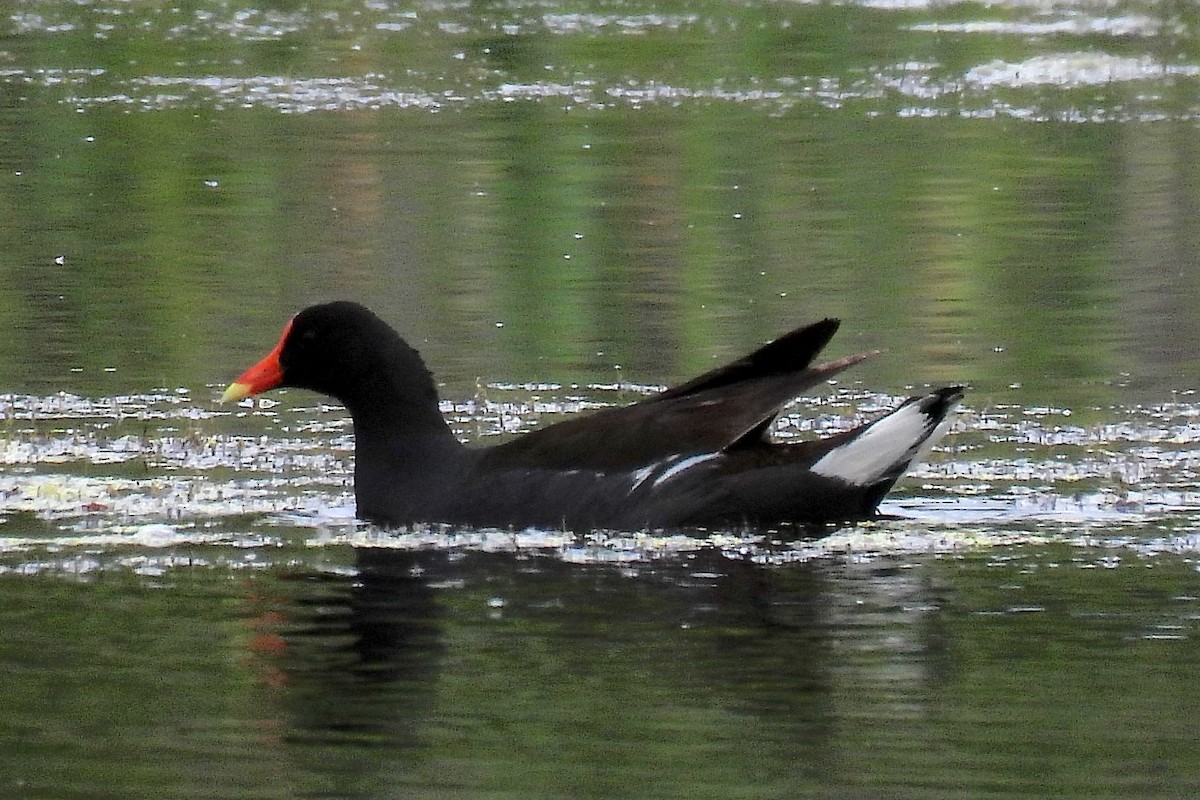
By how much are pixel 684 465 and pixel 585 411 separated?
184 cm

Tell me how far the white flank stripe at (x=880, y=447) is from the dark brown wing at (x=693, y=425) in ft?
0.82

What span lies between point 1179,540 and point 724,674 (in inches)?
79.1

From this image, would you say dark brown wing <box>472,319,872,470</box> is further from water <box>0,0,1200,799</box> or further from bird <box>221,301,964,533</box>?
water <box>0,0,1200,799</box>

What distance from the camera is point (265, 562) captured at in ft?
25.5

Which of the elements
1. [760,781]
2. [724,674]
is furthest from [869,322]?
[760,781]

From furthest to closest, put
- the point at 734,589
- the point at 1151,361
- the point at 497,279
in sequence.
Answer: the point at 497,279, the point at 1151,361, the point at 734,589

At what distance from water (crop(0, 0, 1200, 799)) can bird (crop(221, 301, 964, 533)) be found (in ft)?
0.32

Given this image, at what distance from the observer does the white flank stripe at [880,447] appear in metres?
8.19

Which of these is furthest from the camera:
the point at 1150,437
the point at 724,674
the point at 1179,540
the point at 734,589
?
the point at 1150,437

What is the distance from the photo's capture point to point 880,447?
26.9ft

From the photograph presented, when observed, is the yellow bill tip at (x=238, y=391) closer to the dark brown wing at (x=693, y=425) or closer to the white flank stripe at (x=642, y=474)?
the dark brown wing at (x=693, y=425)

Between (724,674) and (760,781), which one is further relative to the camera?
(724,674)

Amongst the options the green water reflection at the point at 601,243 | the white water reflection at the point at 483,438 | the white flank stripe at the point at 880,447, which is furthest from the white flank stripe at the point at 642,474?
the green water reflection at the point at 601,243

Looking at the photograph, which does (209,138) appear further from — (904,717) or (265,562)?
(904,717)
